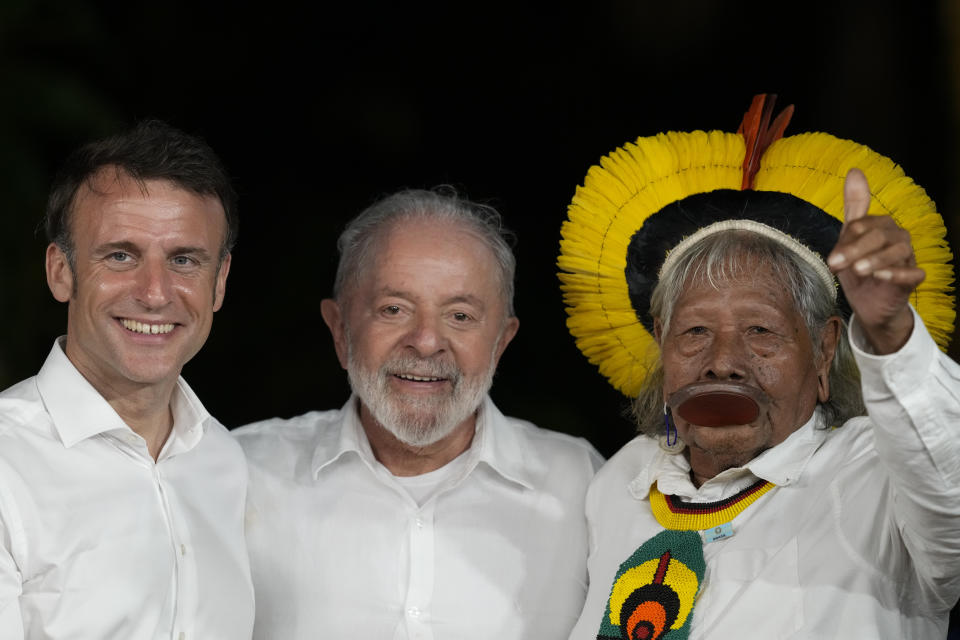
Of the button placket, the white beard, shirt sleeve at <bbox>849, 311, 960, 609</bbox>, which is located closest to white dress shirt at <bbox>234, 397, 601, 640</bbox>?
the button placket

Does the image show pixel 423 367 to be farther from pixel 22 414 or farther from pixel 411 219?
pixel 22 414

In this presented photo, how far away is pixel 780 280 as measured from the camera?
2.84m

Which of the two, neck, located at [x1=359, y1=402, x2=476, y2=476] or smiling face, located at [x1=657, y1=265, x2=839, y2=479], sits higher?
smiling face, located at [x1=657, y1=265, x2=839, y2=479]

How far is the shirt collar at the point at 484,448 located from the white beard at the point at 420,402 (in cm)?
8

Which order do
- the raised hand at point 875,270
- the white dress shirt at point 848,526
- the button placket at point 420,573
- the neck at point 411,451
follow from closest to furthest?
the raised hand at point 875,270, the white dress shirt at point 848,526, the button placket at point 420,573, the neck at point 411,451

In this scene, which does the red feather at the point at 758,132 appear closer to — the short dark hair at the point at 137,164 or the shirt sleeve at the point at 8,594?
the short dark hair at the point at 137,164

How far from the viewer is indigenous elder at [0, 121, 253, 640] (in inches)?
103

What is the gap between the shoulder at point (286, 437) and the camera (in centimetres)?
347

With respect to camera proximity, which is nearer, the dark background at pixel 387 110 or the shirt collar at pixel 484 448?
the shirt collar at pixel 484 448

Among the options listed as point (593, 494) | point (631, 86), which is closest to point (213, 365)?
point (631, 86)

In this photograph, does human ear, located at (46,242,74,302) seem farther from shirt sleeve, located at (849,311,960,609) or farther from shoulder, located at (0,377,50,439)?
shirt sleeve, located at (849,311,960,609)

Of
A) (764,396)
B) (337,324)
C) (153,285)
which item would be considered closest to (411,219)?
(337,324)

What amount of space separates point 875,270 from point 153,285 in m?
1.68

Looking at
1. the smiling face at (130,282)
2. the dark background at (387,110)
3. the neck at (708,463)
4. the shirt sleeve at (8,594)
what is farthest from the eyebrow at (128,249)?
the dark background at (387,110)
